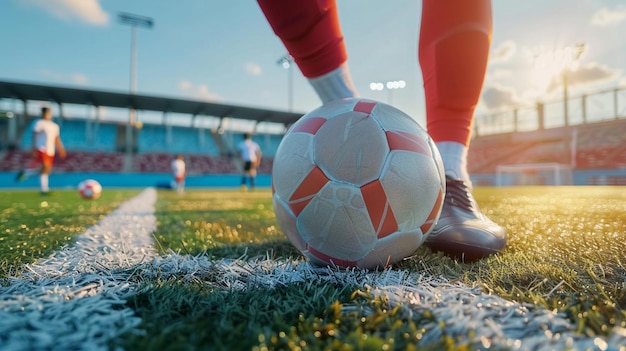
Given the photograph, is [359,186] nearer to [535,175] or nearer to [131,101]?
[535,175]

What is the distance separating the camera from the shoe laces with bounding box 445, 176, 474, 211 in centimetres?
149

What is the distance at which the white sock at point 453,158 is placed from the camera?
1579mm

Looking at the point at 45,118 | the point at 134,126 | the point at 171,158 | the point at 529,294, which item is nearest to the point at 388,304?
the point at 529,294

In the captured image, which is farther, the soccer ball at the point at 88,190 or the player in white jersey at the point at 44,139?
the player in white jersey at the point at 44,139

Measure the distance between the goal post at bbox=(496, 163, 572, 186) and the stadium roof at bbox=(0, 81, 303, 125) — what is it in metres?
15.2

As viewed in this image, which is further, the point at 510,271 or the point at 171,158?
the point at 171,158

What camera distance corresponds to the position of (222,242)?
5.86 feet

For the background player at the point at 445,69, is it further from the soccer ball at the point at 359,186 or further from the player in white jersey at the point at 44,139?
the player in white jersey at the point at 44,139

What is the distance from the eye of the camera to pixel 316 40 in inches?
55.3

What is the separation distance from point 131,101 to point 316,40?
977 inches

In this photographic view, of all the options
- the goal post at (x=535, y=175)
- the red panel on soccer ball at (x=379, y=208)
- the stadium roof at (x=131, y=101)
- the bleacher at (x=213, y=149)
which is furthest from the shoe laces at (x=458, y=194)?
the stadium roof at (x=131, y=101)

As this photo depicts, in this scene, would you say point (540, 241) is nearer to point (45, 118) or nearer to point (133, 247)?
point (133, 247)

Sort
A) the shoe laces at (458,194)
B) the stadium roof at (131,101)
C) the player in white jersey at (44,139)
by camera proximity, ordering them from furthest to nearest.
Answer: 1. the stadium roof at (131,101)
2. the player in white jersey at (44,139)
3. the shoe laces at (458,194)

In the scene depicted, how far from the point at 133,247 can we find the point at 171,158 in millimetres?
25760
